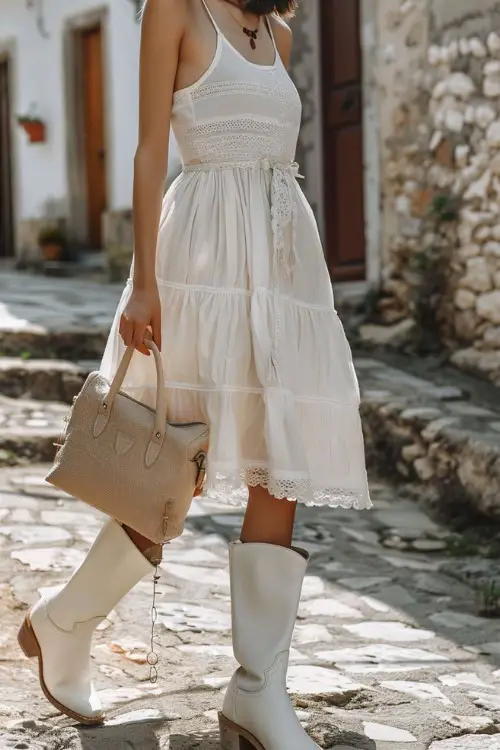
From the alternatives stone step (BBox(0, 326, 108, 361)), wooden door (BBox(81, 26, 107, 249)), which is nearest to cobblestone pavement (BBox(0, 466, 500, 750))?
stone step (BBox(0, 326, 108, 361))

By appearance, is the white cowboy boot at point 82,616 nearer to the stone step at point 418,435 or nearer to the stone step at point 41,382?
the stone step at point 418,435

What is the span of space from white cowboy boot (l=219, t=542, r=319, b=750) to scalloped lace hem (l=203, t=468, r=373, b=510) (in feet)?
0.39

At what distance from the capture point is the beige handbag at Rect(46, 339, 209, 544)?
2133 mm

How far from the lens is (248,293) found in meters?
2.25

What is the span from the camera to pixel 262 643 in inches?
87.3

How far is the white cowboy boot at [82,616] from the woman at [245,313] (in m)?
0.26

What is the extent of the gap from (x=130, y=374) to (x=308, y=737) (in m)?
0.78

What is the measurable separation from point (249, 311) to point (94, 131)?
977 cm

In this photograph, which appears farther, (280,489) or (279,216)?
(279,216)

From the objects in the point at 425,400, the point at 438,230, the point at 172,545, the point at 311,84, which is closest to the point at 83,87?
the point at 311,84

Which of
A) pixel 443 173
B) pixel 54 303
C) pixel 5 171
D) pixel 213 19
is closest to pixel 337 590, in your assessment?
pixel 213 19

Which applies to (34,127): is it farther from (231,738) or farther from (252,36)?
(231,738)

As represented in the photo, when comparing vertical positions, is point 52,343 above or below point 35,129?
below

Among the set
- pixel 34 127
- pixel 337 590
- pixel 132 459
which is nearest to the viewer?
pixel 132 459
